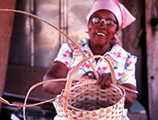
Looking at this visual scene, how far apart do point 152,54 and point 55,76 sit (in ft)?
5.66

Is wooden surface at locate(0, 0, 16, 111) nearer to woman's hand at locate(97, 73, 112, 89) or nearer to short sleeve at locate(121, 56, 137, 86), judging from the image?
short sleeve at locate(121, 56, 137, 86)

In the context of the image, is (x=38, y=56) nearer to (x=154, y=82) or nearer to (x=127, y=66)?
(x=154, y=82)

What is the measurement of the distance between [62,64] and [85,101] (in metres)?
0.38

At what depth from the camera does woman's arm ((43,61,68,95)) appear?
134 centimetres

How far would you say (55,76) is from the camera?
56.0 inches

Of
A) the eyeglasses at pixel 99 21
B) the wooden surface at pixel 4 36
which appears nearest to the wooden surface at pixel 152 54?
the eyeglasses at pixel 99 21

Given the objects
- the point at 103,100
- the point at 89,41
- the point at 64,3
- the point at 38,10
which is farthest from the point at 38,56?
the point at 103,100

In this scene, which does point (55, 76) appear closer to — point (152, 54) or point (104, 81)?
point (104, 81)

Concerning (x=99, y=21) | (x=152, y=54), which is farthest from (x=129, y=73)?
(x=152, y=54)

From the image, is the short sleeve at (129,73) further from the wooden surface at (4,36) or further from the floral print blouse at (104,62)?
the wooden surface at (4,36)

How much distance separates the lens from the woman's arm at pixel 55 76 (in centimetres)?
134

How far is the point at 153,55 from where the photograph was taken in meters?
2.74

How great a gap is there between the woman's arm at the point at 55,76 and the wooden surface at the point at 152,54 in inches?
63.2

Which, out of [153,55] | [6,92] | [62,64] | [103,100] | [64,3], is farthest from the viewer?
[6,92]
